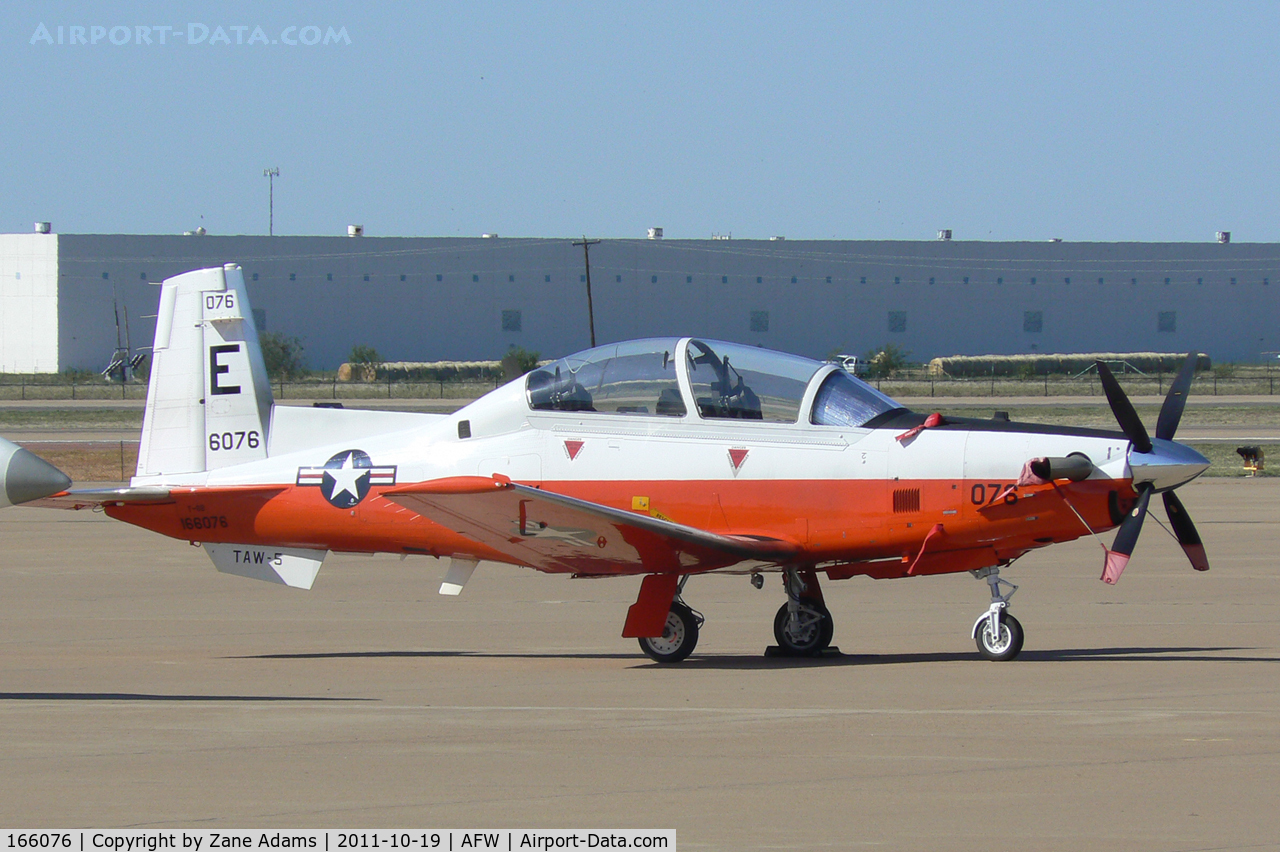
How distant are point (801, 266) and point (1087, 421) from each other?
40.7 m

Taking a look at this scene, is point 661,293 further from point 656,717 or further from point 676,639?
point 656,717

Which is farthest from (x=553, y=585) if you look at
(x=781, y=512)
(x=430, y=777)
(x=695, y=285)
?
(x=695, y=285)

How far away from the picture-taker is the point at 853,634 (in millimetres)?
11586

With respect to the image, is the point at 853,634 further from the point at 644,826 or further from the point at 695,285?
the point at 695,285

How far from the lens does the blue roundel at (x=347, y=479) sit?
10836 millimetres

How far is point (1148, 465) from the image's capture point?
926 cm

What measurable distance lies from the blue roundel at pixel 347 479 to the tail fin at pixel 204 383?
97 centimetres

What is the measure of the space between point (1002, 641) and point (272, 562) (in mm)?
5776

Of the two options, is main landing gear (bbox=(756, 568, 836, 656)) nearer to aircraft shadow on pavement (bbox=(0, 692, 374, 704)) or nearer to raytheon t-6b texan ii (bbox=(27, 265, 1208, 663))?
raytheon t-6b texan ii (bbox=(27, 265, 1208, 663))

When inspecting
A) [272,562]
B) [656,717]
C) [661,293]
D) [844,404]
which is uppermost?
[661,293]

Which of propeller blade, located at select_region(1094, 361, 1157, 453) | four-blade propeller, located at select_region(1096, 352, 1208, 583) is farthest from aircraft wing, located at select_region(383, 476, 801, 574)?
propeller blade, located at select_region(1094, 361, 1157, 453)

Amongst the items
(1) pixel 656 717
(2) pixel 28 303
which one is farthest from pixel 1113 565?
(2) pixel 28 303

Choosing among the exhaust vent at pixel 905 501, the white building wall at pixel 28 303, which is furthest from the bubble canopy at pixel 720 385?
the white building wall at pixel 28 303

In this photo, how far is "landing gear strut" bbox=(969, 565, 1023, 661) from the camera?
9758 mm
